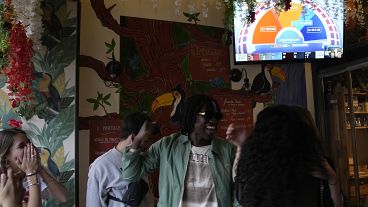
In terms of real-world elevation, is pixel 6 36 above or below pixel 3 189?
above

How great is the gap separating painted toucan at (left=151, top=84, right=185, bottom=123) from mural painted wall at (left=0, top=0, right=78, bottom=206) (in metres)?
0.86

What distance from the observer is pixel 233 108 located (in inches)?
165

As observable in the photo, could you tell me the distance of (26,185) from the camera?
2211mm

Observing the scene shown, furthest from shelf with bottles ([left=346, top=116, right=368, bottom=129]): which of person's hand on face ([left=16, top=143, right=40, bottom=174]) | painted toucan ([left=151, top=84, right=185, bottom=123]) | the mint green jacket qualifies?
person's hand on face ([left=16, top=143, right=40, bottom=174])

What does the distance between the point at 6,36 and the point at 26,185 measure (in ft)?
3.94

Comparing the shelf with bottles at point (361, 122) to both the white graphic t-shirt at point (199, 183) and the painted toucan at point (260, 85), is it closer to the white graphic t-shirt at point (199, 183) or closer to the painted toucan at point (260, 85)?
the painted toucan at point (260, 85)

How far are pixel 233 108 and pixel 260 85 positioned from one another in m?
0.44

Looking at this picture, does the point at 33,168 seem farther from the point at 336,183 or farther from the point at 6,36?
the point at 336,183

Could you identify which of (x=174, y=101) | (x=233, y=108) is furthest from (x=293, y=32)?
(x=174, y=101)

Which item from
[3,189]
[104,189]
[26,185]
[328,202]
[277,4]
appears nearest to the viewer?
[328,202]

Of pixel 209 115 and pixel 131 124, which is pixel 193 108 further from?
pixel 131 124

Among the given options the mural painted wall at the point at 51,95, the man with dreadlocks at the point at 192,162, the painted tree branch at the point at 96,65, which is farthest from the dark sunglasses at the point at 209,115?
the painted tree branch at the point at 96,65

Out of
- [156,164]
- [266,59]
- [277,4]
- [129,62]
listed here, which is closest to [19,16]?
[129,62]

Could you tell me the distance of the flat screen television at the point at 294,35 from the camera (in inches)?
154
